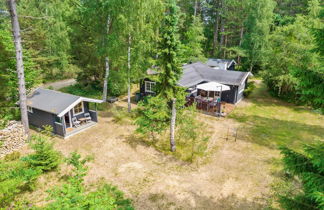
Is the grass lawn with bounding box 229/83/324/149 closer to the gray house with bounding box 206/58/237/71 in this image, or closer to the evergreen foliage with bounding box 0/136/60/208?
the gray house with bounding box 206/58/237/71

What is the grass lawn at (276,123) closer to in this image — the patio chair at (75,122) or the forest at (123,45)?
the forest at (123,45)

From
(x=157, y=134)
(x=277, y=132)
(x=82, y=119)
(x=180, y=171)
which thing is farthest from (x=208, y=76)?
(x=180, y=171)

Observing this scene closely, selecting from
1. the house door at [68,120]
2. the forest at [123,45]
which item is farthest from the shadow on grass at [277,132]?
the house door at [68,120]

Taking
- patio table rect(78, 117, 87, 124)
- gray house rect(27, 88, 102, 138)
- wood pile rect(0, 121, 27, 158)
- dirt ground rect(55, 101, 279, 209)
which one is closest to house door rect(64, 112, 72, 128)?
gray house rect(27, 88, 102, 138)

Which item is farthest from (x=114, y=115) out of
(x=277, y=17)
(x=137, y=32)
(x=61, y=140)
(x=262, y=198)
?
(x=277, y=17)

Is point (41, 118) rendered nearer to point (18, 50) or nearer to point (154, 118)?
point (18, 50)

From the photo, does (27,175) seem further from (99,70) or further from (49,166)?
(99,70)

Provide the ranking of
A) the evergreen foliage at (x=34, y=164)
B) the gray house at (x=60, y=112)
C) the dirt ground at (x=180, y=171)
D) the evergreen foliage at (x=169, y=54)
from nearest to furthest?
the dirt ground at (x=180, y=171), the evergreen foliage at (x=34, y=164), the evergreen foliage at (x=169, y=54), the gray house at (x=60, y=112)
